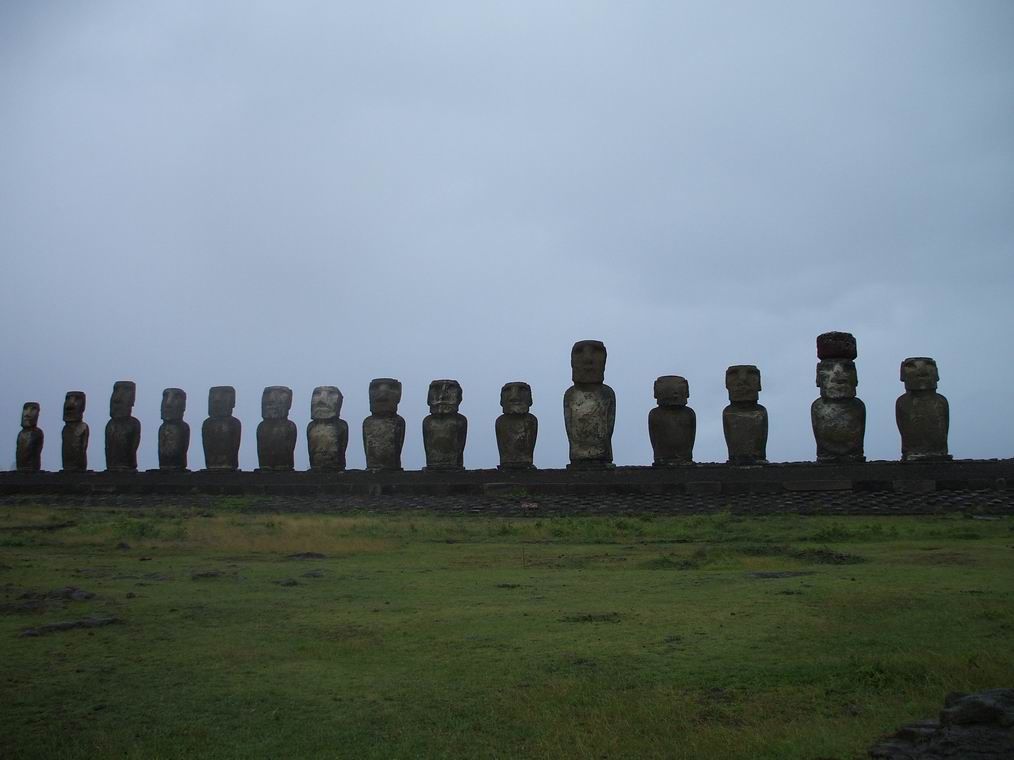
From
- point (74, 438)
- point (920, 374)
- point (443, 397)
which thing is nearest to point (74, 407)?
point (74, 438)

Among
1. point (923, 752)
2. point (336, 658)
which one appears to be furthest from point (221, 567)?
point (923, 752)

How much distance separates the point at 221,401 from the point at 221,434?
820 mm

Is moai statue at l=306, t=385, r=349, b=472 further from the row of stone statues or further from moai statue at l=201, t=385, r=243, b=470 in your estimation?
moai statue at l=201, t=385, r=243, b=470

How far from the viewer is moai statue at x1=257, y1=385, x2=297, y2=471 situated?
22.4 meters

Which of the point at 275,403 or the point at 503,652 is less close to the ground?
the point at 275,403

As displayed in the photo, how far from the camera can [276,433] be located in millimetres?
22531

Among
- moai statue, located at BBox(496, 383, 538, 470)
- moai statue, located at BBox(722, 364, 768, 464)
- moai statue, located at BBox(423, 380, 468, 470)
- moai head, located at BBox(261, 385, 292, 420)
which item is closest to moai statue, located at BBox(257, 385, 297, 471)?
moai head, located at BBox(261, 385, 292, 420)

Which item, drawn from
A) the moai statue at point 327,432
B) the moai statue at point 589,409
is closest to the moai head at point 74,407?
the moai statue at point 327,432

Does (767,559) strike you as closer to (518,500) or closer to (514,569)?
(514,569)

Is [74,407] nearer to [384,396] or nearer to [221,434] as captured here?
[221,434]

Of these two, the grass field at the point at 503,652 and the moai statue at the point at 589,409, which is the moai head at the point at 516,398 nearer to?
the moai statue at the point at 589,409

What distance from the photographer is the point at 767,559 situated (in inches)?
391

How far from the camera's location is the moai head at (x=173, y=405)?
2416 centimetres

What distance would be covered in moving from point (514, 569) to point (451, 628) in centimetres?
331
